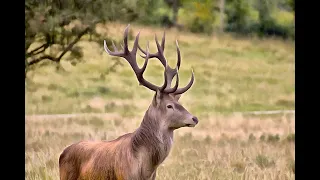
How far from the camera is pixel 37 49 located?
9914mm

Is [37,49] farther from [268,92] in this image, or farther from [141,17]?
[268,92]

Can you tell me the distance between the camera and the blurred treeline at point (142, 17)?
377 inches

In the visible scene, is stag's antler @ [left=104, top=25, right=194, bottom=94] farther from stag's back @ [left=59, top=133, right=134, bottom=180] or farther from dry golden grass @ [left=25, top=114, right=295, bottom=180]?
dry golden grass @ [left=25, top=114, right=295, bottom=180]

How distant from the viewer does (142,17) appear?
9617 mm

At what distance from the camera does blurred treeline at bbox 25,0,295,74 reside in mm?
9586

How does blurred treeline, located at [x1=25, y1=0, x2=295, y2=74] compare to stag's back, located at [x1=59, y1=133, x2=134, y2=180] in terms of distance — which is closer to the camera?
stag's back, located at [x1=59, y1=133, x2=134, y2=180]

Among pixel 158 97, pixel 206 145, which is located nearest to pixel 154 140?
pixel 158 97

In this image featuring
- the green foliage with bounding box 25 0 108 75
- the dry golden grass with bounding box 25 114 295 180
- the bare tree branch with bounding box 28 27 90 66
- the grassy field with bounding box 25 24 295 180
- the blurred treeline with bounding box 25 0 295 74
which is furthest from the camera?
the bare tree branch with bounding box 28 27 90 66

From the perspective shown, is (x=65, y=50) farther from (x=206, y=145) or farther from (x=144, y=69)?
(x=144, y=69)

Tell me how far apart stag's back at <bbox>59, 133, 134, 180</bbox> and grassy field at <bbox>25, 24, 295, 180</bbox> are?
1.39 meters

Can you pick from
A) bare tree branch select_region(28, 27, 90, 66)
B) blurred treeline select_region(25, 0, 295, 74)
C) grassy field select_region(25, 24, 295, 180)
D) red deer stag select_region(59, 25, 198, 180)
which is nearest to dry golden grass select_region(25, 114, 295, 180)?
grassy field select_region(25, 24, 295, 180)
